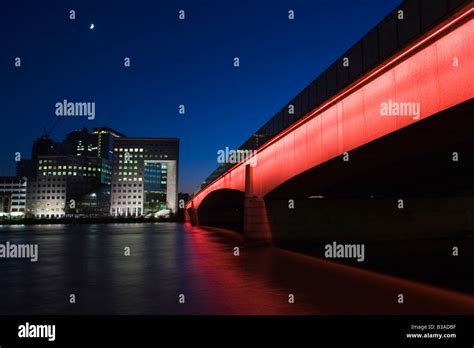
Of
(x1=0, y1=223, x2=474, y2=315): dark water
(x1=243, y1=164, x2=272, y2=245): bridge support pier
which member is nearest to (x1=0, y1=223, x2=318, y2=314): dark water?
(x1=0, y1=223, x2=474, y2=315): dark water

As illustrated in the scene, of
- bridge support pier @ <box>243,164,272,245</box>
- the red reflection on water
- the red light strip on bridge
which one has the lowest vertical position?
the red reflection on water

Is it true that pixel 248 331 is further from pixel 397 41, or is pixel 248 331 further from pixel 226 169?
pixel 226 169

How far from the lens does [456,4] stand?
10.0m

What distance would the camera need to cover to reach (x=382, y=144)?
15.4 meters

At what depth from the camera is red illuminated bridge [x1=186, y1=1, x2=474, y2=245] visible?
436 inches

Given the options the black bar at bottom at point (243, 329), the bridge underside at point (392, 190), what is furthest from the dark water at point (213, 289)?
the bridge underside at point (392, 190)

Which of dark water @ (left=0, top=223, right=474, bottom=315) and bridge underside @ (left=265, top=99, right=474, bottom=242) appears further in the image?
bridge underside @ (left=265, top=99, right=474, bottom=242)

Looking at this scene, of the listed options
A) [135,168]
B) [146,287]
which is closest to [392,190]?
[146,287]

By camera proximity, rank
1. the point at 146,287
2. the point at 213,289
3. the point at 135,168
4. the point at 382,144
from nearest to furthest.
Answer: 1. the point at 213,289
2. the point at 146,287
3. the point at 382,144
4. the point at 135,168

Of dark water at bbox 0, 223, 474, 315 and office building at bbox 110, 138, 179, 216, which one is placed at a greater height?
office building at bbox 110, 138, 179, 216

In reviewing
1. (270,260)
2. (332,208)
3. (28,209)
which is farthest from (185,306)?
(28,209)

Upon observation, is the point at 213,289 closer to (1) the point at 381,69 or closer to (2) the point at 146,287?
(2) the point at 146,287

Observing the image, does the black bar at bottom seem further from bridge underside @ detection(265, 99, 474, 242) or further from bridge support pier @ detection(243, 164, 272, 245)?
bridge support pier @ detection(243, 164, 272, 245)

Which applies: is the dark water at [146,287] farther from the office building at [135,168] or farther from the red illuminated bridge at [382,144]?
the office building at [135,168]
